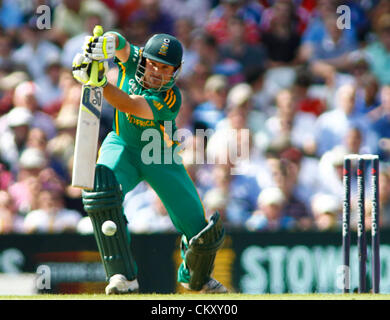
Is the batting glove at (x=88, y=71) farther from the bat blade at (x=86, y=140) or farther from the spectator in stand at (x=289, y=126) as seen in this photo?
the spectator in stand at (x=289, y=126)

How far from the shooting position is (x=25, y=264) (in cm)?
756

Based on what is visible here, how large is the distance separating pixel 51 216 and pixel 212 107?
241cm

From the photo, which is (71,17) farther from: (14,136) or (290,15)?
(290,15)

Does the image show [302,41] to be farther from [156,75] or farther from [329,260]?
[156,75]

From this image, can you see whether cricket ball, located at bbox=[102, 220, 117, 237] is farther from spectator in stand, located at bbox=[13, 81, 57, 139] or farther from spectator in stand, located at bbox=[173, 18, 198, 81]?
spectator in stand, located at bbox=[173, 18, 198, 81]

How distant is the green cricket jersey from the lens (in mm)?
6141

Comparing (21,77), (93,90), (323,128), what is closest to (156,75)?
(93,90)

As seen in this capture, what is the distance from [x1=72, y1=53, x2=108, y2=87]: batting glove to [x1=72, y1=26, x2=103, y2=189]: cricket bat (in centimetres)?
11

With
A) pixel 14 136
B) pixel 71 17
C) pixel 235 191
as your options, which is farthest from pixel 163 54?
pixel 71 17

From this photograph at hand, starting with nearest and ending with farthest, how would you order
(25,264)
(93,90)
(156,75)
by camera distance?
1. (93,90)
2. (156,75)
3. (25,264)

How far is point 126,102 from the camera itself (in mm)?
5816

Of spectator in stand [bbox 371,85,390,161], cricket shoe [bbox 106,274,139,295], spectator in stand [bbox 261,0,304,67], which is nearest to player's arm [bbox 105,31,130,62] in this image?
cricket shoe [bbox 106,274,139,295]

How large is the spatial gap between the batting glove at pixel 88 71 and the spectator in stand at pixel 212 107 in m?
3.82
